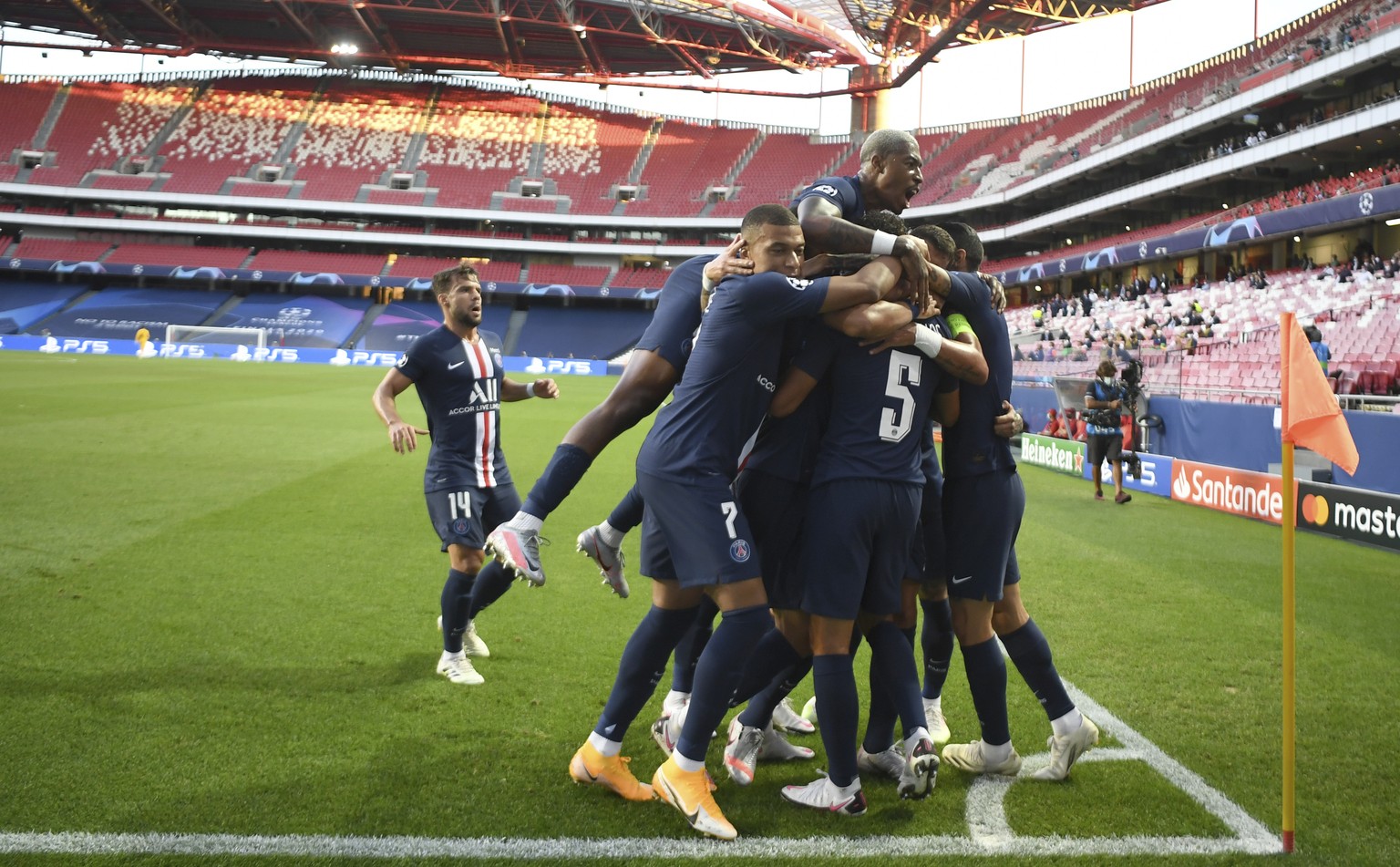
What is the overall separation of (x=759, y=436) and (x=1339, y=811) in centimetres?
271

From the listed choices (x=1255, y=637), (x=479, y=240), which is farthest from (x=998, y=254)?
(x=1255, y=637)

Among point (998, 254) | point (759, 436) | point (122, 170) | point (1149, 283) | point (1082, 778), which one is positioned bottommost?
point (1082, 778)

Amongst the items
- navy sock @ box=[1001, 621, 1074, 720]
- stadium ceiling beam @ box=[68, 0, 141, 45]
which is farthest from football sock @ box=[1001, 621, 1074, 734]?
stadium ceiling beam @ box=[68, 0, 141, 45]

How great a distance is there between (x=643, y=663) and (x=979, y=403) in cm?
182

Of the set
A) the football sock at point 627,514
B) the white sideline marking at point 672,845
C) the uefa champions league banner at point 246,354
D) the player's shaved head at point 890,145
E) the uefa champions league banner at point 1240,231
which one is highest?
the uefa champions league banner at point 1240,231

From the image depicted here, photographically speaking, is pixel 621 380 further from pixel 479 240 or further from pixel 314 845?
pixel 479 240

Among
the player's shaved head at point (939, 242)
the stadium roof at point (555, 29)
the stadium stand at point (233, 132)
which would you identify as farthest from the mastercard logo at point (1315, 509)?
the stadium stand at point (233, 132)

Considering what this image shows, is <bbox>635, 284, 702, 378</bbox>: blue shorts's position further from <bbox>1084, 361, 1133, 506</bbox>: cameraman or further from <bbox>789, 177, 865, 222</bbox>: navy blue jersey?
<bbox>1084, 361, 1133, 506</bbox>: cameraman

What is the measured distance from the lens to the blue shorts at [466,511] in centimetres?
536

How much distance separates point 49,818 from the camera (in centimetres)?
323

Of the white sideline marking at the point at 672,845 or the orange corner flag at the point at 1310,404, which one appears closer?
the white sideline marking at the point at 672,845

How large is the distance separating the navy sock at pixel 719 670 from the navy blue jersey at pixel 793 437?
591mm

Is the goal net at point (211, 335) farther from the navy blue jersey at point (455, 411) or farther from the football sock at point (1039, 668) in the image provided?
the football sock at point (1039, 668)

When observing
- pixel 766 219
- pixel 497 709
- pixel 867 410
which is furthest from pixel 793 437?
pixel 497 709
